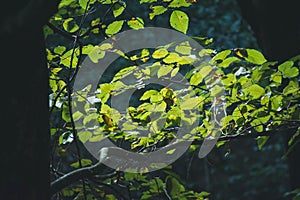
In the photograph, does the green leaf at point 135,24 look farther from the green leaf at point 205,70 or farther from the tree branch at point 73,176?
the tree branch at point 73,176

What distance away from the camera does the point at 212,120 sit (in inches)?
63.7

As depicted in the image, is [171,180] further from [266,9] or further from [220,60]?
[266,9]

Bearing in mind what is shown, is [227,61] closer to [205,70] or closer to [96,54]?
[205,70]

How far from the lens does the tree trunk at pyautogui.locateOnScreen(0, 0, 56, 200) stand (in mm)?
732

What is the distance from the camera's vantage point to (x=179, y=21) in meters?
1.38

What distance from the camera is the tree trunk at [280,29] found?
8.22ft

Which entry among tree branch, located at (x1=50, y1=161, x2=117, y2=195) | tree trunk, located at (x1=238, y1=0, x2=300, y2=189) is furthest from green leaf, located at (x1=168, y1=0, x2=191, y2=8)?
tree trunk, located at (x1=238, y1=0, x2=300, y2=189)

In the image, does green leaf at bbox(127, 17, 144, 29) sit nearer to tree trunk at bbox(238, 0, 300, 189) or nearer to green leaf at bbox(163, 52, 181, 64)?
green leaf at bbox(163, 52, 181, 64)

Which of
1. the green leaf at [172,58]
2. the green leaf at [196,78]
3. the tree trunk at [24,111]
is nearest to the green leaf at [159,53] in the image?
the green leaf at [172,58]

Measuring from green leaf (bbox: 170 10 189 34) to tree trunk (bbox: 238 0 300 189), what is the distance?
1.19 meters

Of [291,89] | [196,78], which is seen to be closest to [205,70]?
[196,78]

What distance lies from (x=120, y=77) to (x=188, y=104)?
19cm

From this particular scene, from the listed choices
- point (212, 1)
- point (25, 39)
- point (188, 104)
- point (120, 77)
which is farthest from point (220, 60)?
point (212, 1)

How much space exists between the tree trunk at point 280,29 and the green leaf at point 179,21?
119 centimetres
